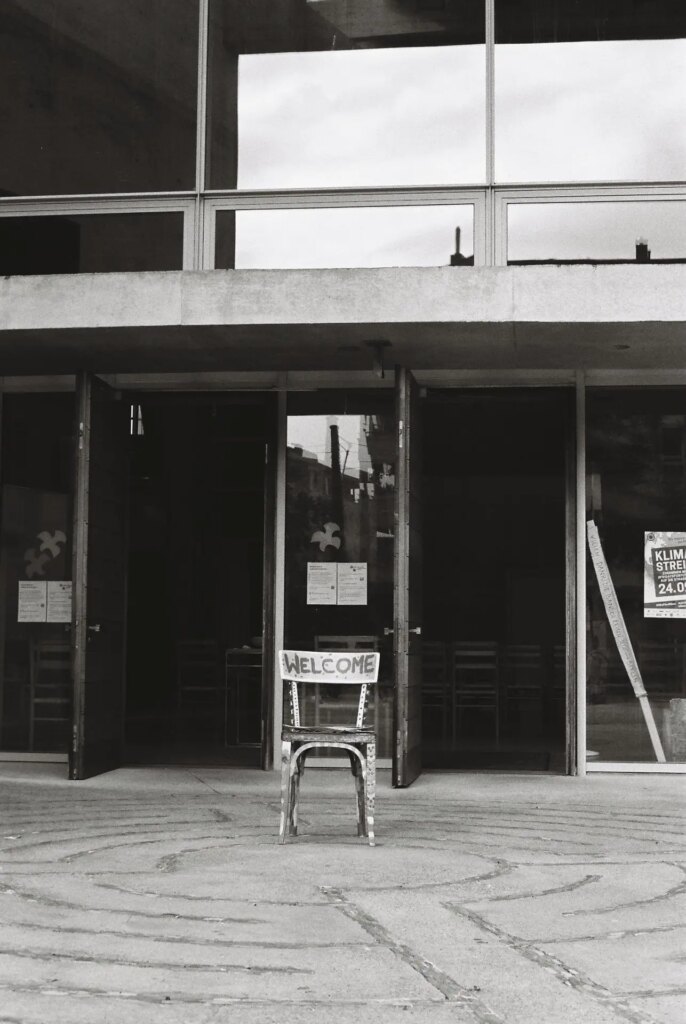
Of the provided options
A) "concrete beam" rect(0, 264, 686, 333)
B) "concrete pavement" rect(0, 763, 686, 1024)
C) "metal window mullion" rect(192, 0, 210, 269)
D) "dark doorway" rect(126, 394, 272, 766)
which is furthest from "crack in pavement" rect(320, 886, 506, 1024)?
"metal window mullion" rect(192, 0, 210, 269)

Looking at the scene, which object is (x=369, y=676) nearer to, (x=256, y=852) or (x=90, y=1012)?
(x=256, y=852)

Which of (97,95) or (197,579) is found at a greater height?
(97,95)

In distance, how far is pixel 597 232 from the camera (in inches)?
372

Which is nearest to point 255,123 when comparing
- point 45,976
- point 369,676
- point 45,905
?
point 369,676

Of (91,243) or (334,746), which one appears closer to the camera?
(334,746)

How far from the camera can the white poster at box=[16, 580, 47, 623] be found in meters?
10.6

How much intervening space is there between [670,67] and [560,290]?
7.56ft

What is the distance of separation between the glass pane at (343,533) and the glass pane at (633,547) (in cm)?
152

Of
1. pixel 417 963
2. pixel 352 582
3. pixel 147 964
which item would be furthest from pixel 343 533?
pixel 147 964

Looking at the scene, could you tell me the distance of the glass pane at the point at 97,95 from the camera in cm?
989

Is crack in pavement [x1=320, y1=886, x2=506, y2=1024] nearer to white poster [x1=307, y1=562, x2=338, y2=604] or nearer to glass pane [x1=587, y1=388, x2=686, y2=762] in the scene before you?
white poster [x1=307, y1=562, x2=338, y2=604]

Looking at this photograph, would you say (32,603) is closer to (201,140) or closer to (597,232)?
(201,140)

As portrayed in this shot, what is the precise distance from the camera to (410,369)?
395 inches

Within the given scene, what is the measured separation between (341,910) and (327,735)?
5.40 ft
